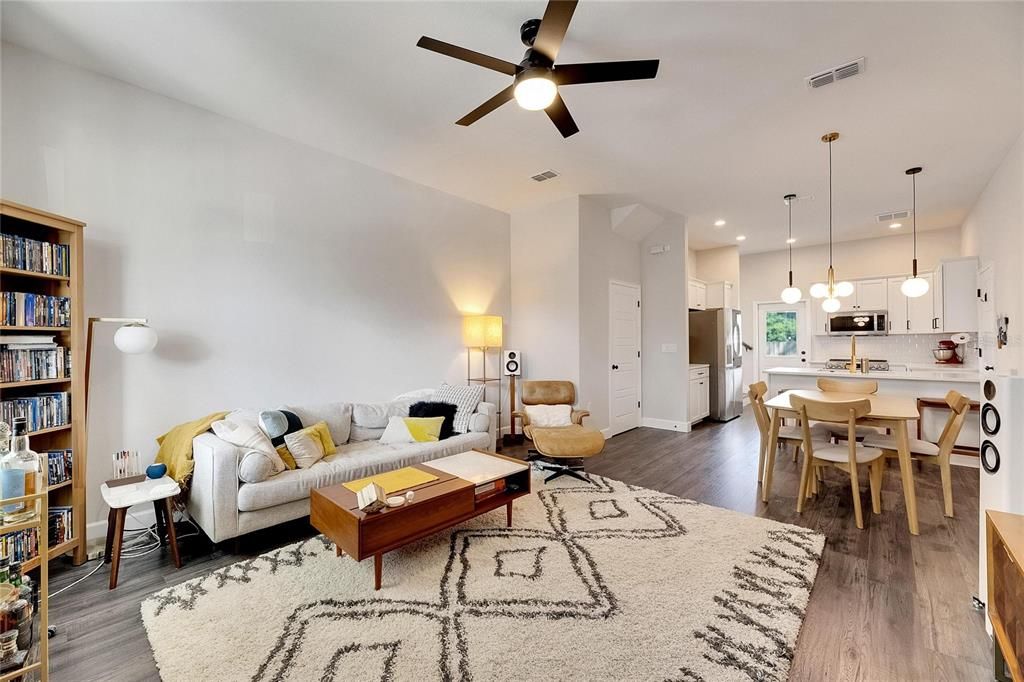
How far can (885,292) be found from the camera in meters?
6.58

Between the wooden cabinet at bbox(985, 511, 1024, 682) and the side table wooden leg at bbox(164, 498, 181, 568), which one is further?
the side table wooden leg at bbox(164, 498, 181, 568)

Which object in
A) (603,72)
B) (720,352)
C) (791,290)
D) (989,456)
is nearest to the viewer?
(989,456)

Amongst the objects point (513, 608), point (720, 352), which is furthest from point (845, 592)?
point (720, 352)

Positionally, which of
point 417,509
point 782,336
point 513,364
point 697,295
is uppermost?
point 697,295

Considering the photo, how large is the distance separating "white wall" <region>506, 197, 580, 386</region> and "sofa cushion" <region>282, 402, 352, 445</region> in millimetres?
2459

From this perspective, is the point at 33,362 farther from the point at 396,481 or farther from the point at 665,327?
the point at 665,327

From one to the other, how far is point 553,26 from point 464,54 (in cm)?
47

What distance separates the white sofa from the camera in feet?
8.10

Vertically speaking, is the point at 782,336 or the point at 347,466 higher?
the point at 782,336

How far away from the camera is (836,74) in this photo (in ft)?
8.87

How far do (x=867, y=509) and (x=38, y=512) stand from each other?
464cm

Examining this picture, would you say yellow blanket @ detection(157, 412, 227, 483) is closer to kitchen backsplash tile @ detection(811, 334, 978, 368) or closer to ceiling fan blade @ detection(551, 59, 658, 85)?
ceiling fan blade @ detection(551, 59, 658, 85)

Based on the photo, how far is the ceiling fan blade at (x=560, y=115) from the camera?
2291mm

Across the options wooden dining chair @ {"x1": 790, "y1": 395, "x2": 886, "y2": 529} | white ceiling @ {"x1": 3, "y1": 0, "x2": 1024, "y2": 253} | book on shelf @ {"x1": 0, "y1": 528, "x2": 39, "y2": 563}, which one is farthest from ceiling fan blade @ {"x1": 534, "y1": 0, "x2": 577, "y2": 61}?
book on shelf @ {"x1": 0, "y1": 528, "x2": 39, "y2": 563}
